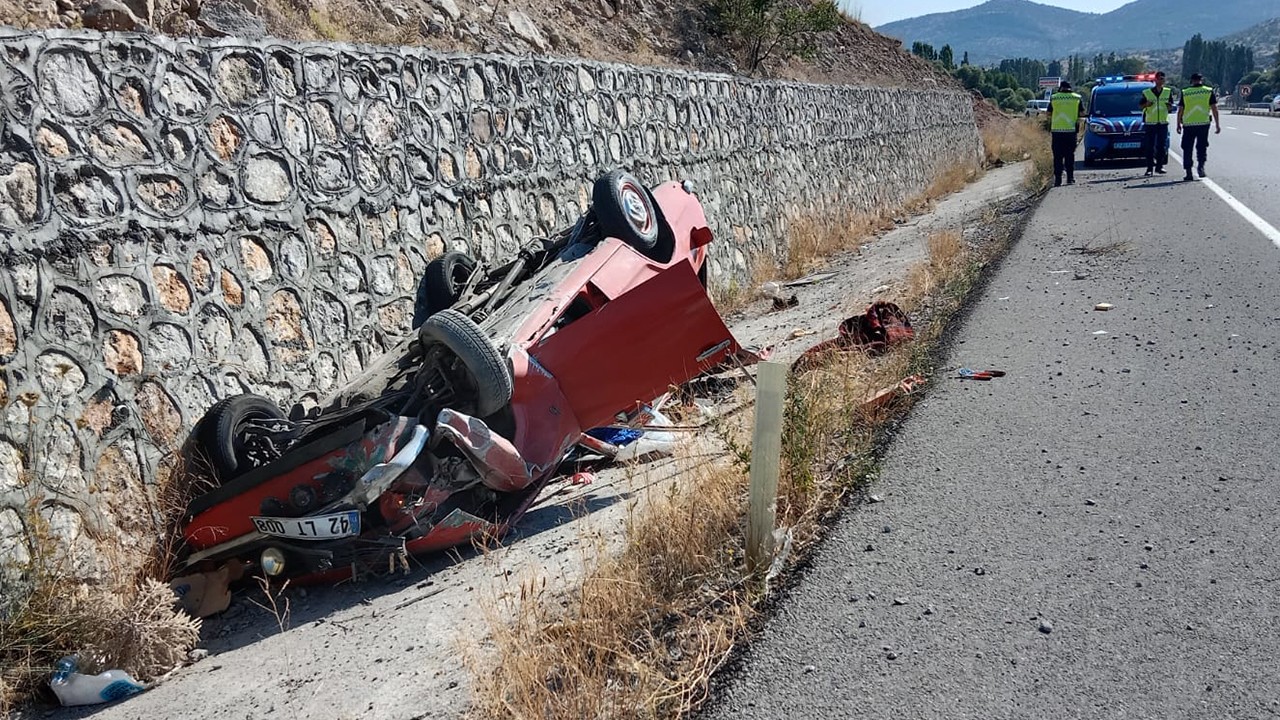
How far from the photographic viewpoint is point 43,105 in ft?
16.1

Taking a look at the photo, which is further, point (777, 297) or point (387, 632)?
point (777, 297)

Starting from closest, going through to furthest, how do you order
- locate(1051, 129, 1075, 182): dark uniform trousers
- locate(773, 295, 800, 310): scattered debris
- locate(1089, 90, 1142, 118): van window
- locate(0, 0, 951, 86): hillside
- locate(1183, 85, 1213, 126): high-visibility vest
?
locate(0, 0, 951, 86): hillside < locate(773, 295, 800, 310): scattered debris < locate(1183, 85, 1213, 126): high-visibility vest < locate(1051, 129, 1075, 182): dark uniform trousers < locate(1089, 90, 1142, 118): van window

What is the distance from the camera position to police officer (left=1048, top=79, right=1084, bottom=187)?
17484 millimetres

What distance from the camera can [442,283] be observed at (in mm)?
7359

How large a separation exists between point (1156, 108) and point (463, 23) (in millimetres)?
13942

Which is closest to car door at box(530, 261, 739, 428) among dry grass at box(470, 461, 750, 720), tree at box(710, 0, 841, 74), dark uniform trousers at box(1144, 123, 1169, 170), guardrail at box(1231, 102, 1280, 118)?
dry grass at box(470, 461, 750, 720)

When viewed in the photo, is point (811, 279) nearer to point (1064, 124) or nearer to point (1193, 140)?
point (1064, 124)

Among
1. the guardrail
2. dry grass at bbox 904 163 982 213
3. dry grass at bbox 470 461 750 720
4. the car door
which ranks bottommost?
the guardrail

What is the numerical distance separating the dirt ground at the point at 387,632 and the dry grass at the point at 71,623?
0.55ft

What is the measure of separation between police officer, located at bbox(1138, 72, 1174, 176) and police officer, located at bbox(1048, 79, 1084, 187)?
160 centimetres

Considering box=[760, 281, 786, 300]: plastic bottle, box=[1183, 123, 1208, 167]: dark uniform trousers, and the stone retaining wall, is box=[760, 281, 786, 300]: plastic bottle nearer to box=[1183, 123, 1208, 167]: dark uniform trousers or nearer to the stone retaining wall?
the stone retaining wall

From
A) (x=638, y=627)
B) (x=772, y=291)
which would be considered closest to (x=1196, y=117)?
(x=772, y=291)

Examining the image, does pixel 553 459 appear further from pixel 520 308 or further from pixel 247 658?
pixel 247 658

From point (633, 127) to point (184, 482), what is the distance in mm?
6978
